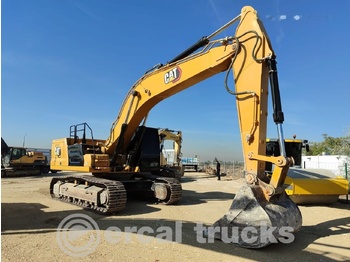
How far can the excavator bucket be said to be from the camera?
5020mm

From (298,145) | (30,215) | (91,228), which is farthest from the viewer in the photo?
(298,145)

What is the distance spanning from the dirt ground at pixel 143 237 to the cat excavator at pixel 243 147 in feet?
1.26

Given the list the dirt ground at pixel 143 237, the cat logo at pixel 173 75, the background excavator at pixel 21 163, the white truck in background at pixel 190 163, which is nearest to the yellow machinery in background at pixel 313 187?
the dirt ground at pixel 143 237

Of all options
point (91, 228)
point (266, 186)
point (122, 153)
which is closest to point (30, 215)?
point (91, 228)

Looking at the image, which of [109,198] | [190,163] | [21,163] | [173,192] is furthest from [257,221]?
[190,163]

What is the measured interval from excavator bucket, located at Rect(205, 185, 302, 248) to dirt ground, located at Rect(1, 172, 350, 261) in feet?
0.52

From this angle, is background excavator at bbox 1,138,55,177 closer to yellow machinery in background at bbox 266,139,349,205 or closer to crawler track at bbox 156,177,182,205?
crawler track at bbox 156,177,182,205

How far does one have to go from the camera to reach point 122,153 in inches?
398

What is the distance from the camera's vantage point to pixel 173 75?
313 inches

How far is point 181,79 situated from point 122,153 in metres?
3.64

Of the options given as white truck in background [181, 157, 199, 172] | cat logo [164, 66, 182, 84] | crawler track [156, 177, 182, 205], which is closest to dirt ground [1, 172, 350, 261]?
crawler track [156, 177, 182, 205]

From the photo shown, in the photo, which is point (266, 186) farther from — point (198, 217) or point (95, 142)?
point (95, 142)

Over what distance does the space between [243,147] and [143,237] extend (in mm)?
2534

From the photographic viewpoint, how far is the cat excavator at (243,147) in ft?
17.6
